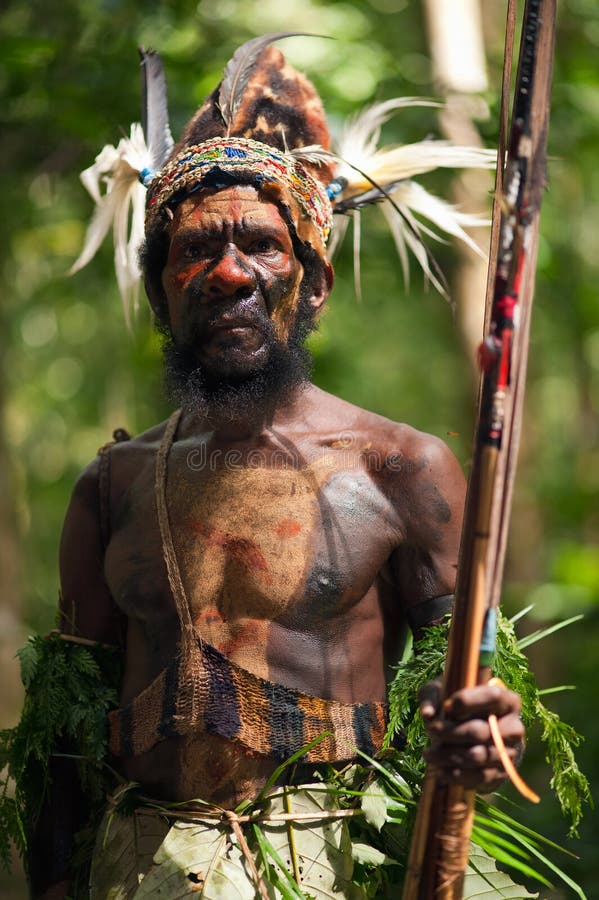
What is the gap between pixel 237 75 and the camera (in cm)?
302

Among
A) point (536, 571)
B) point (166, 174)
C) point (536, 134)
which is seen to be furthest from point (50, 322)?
point (536, 134)

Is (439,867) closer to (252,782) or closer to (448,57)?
(252,782)

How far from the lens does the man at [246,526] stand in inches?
97.4

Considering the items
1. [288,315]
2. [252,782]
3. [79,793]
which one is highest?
[288,315]

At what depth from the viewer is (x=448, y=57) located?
5.99 meters

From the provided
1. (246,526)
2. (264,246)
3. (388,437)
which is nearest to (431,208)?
(264,246)

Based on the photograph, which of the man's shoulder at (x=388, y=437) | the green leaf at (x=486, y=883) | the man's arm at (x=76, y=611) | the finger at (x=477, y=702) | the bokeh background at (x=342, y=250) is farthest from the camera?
the bokeh background at (x=342, y=250)

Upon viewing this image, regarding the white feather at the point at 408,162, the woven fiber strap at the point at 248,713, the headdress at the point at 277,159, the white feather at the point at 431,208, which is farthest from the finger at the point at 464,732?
the white feather at the point at 408,162

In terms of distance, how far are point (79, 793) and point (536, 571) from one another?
545cm

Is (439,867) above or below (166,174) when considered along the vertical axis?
below

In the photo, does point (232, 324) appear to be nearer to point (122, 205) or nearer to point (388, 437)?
point (388, 437)

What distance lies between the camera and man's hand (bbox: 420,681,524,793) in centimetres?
174

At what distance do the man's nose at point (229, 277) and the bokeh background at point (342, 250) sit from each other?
78 centimetres

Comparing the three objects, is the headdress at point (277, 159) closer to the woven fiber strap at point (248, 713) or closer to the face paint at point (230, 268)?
the face paint at point (230, 268)
